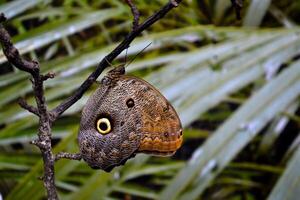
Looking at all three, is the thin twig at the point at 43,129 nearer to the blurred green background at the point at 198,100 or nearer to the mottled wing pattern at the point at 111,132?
the mottled wing pattern at the point at 111,132

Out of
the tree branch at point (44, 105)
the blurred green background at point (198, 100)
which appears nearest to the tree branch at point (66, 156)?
the tree branch at point (44, 105)

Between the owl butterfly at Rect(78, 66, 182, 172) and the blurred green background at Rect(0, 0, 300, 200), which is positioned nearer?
the owl butterfly at Rect(78, 66, 182, 172)

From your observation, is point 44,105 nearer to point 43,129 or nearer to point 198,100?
point 43,129

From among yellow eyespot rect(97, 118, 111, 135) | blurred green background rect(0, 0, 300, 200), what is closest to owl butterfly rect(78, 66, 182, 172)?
yellow eyespot rect(97, 118, 111, 135)

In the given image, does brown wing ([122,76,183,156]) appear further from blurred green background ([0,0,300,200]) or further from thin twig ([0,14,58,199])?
blurred green background ([0,0,300,200])

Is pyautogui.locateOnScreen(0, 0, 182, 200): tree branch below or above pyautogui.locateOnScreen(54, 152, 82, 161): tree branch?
above

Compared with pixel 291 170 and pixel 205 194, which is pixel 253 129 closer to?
pixel 291 170

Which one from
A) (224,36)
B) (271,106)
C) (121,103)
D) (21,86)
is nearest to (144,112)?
(121,103)
